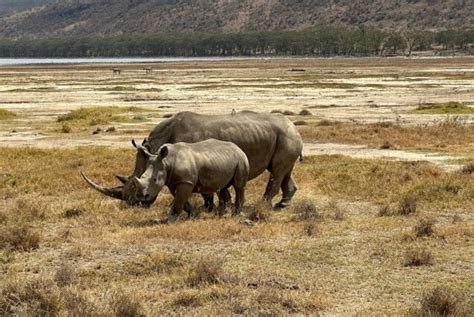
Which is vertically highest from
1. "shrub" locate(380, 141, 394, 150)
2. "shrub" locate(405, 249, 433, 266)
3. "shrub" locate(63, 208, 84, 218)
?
"shrub" locate(405, 249, 433, 266)

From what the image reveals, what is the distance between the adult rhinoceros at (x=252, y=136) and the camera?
15.9 metres

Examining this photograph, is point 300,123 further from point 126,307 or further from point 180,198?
point 126,307

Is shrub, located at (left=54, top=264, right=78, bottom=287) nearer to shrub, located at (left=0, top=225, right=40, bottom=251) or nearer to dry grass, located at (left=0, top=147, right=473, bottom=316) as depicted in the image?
dry grass, located at (left=0, top=147, right=473, bottom=316)

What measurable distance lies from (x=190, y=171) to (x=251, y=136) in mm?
2346

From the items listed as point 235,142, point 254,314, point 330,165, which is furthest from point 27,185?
point 254,314

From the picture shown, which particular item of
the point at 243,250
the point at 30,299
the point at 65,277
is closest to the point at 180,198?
→ the point at 243,250

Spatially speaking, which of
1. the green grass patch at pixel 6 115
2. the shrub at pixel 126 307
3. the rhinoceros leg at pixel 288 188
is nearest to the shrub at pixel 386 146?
the rhinoceros leg at pixel 288 188

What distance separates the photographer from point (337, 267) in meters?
11.3

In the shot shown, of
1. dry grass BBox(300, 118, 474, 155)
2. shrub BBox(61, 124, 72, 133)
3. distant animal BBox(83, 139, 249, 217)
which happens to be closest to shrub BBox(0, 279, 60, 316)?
distant animal BBox(83, 139, 249, 217)

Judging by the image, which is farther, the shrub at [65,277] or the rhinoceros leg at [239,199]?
the rhinoceros leg at [239,199]

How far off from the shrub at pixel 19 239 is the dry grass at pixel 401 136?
17217mm

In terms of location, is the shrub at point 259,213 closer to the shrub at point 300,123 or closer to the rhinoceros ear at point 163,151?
the rhinoceros ear at point 163,151

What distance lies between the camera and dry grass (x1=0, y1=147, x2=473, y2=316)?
31.3 feet

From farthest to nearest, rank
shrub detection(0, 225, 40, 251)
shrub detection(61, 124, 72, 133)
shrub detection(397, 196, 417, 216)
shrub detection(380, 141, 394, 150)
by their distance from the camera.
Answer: shrub detection(61, 124, 72, 133), shrub detection(380, 141, 394, 150), shrub detection(397, 196, 417, 216), shrub detection(0, 225, 40, 251)
